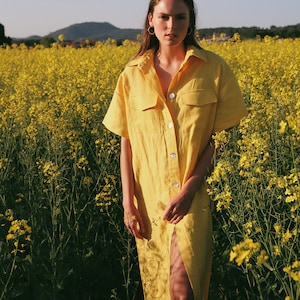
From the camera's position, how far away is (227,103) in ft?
6.91

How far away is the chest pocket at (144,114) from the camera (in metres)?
2.12

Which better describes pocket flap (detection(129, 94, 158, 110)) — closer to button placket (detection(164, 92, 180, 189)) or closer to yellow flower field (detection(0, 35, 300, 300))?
button placket (detection(164, 92, 180, 189))

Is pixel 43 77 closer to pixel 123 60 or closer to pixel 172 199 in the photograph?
pixel 123 60

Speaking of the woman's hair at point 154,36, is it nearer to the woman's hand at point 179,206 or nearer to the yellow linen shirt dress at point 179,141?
the yellow linen shirt dress at point 179,141

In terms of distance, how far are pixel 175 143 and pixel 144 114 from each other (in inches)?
7.1

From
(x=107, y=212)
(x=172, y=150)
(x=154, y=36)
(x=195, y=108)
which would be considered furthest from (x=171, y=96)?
(x=107, y=212)

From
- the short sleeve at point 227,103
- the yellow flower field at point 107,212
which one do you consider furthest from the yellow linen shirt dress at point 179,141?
the yellow flower field at point 107,212

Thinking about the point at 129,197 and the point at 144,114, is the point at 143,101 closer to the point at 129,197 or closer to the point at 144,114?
the point at 144,114

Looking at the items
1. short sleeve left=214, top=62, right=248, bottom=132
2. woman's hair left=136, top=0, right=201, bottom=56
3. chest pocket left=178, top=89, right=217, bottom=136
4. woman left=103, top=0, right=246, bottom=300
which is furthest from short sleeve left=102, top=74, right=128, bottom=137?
short sleeve left=214, top=62, right=248, bottom=132

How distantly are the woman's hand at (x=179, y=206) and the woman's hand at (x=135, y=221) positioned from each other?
0.59 feet

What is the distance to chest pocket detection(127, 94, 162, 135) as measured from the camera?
2.12m

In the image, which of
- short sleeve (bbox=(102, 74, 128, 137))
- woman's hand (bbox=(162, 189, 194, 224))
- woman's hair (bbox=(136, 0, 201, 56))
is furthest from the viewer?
short sleeve (bbox=(102, 74, 128, 137))

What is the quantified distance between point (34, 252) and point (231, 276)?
39.1 inches

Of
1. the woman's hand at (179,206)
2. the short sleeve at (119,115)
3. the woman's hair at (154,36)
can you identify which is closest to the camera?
the woman's hand at (179,206)
